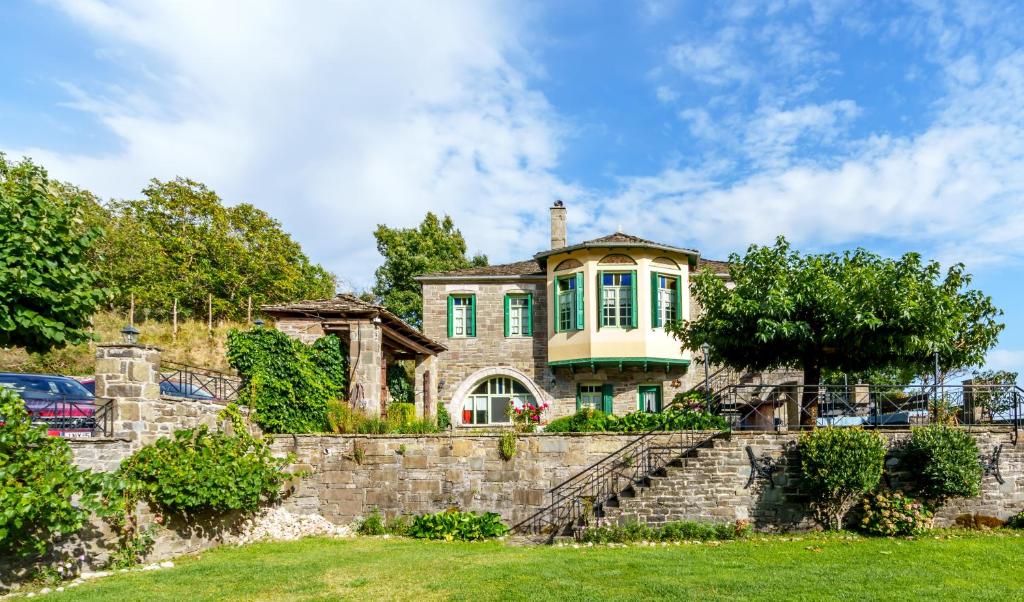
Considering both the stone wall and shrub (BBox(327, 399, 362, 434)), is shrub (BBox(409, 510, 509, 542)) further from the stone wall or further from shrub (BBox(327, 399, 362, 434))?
shrub (BBox(327, 399, 362, 434))

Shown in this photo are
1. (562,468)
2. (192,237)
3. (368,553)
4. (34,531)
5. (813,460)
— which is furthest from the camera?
(192,237)

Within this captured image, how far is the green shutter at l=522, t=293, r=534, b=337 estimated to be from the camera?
21.8 meters

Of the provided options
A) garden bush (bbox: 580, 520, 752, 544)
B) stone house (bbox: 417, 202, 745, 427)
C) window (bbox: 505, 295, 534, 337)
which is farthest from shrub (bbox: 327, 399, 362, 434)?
window (bbox: 505, 295, 534, 337)

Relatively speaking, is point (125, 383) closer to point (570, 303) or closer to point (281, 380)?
point (281, 380)

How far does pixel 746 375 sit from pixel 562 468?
864 cm

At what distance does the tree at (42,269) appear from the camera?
900 centimetres

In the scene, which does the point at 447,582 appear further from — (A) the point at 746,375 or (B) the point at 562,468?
(A) the point at 746,375

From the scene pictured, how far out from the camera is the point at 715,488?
12.9 metres

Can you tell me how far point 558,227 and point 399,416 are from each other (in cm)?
995

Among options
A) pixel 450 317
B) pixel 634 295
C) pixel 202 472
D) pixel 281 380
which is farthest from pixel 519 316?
pixel 202 472

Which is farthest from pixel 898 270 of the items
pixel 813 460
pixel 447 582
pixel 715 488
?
pixel 447 582

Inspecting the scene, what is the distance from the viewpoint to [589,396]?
70.1ft

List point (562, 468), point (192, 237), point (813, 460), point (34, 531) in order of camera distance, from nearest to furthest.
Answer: point (34, 531) → point (813, 460) → point (562, 468) → point (192, 237)

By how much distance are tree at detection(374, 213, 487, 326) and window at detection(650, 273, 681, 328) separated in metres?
13.6
